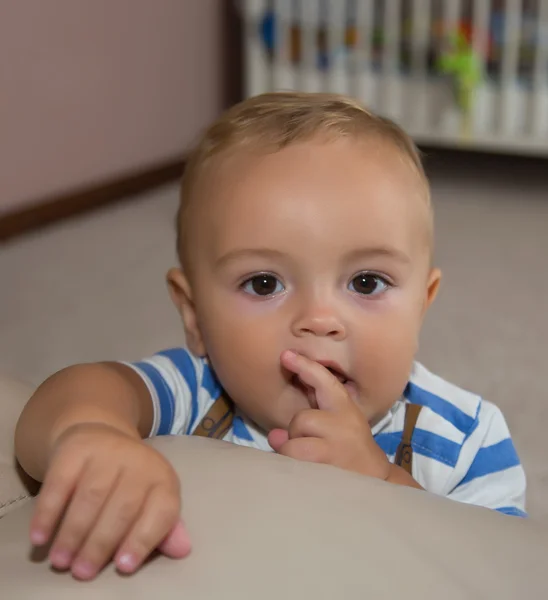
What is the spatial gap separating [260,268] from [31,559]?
0.27 meters

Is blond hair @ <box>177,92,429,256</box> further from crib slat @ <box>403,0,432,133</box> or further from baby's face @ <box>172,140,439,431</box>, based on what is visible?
crib slat @ <box>403,0,432,133</box>

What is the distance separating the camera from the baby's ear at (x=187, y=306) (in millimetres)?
729

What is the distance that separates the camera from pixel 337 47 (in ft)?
8.66

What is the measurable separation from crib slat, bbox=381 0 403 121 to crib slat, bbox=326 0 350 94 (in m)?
0.12

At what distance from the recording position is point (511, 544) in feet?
1.61

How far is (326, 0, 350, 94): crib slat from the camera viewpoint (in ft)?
8.52

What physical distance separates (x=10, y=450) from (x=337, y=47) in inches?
88.0

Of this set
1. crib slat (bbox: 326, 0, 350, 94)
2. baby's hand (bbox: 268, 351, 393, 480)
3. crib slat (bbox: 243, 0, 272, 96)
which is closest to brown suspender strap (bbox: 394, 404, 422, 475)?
baby's hand (bbox: 268, 351, 393, 480)

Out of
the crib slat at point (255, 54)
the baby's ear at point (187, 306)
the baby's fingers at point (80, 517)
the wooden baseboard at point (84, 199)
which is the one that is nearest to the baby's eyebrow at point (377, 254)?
the baby's ear at point (187, 306)

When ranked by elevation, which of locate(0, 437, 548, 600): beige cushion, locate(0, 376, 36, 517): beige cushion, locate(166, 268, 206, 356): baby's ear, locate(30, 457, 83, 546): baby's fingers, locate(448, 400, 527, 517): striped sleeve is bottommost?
locate(448, 400, 527, 517): striped sleeve

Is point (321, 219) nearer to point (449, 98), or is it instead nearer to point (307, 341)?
point (307, 341)

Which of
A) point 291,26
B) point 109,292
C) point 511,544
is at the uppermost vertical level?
point 511,544

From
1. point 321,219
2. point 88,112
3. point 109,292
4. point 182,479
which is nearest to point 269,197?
point 321,219

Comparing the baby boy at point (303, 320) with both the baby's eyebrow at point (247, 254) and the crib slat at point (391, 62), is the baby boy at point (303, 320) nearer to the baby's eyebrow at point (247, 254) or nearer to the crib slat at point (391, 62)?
the baby's eyebrow at point (247, 254)
